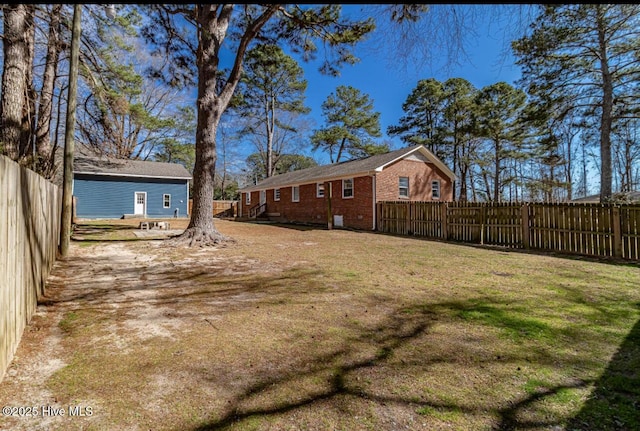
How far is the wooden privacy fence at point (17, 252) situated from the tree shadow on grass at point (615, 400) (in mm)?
4244

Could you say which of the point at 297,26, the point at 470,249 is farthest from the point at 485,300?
the point at 297,26

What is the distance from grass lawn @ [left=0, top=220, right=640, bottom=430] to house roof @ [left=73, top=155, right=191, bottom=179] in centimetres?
1969

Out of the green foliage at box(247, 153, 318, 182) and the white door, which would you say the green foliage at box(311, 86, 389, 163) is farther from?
the white door

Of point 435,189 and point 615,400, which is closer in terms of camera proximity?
point 615,400

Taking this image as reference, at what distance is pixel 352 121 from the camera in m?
31.8

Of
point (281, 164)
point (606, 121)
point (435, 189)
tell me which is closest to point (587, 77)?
point (606, 121)

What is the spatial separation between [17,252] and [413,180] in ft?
57.1

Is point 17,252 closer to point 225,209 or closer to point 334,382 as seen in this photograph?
point 334,382

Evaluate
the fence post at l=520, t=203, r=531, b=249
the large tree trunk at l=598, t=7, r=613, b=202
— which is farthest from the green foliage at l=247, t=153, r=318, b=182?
the fence post at l=520, t=203, r=531, b=249

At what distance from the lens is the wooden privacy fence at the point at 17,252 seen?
253 centimetres

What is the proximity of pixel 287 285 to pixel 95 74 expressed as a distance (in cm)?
971

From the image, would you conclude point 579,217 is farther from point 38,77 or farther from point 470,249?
point 38,77

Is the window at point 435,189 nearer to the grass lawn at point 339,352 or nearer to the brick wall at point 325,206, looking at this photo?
the brick wall at point 325,206

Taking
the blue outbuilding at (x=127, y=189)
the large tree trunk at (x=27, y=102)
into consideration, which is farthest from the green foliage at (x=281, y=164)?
the large tree trunk at (x=27, y=102)
